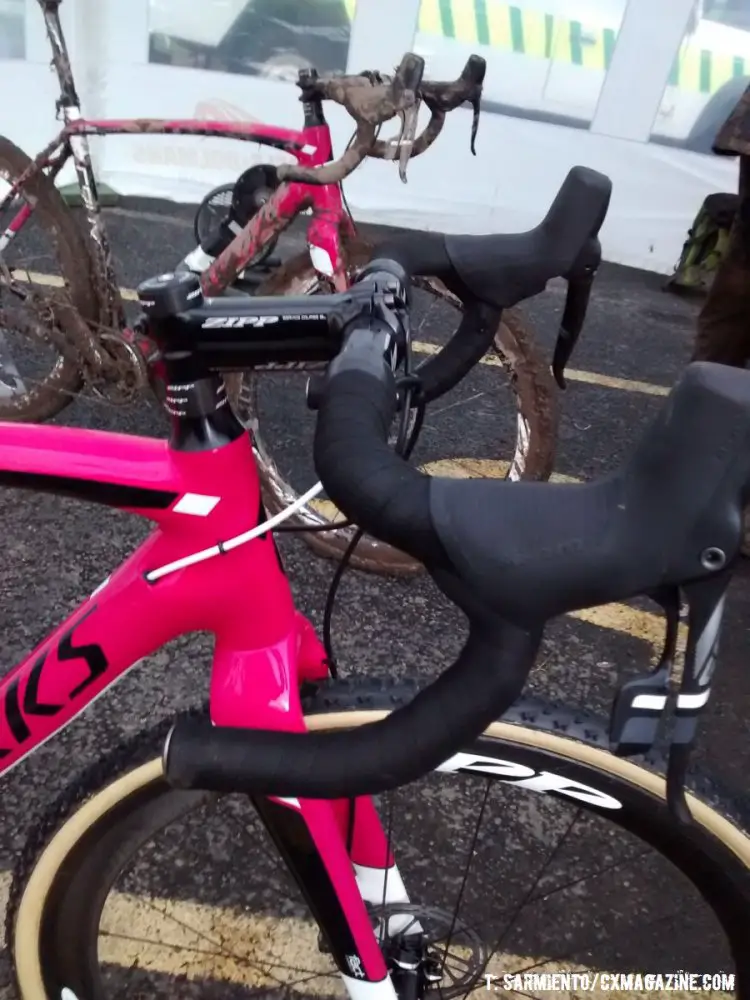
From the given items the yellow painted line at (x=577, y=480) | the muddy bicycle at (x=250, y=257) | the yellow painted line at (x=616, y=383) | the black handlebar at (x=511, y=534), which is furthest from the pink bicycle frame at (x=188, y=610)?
the yellow painted line at (x=616, y=383)

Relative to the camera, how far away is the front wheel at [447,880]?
1019 millimetres

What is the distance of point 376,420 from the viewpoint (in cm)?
56

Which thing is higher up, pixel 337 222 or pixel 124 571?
pixel 337 222

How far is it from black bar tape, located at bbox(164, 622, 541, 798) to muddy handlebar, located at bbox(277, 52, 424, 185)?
1.28m

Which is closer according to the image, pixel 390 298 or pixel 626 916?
pixel 390 298

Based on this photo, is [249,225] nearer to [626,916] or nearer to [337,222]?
[337,222]

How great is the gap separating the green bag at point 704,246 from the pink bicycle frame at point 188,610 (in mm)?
4561

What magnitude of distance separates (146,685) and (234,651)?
1174mm

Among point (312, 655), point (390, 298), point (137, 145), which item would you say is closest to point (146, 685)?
point (312, 655)

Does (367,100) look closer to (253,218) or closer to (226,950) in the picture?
(253,218)

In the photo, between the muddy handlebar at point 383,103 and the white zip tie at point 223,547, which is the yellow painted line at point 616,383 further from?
the white zip tie at point 223,547

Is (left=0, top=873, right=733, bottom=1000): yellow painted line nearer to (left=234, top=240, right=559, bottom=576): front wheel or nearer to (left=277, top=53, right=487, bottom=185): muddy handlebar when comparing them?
(left=234, top=240, right=559, bottom=576): front wheel

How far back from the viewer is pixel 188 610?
940 mm

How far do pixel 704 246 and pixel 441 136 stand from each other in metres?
1.72
